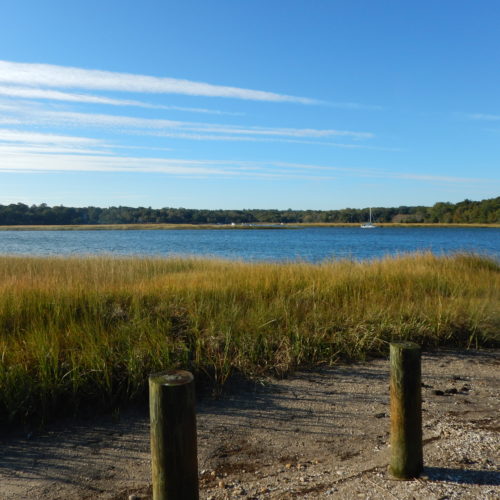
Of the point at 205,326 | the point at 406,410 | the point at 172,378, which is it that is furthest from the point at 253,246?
the point at 172,378

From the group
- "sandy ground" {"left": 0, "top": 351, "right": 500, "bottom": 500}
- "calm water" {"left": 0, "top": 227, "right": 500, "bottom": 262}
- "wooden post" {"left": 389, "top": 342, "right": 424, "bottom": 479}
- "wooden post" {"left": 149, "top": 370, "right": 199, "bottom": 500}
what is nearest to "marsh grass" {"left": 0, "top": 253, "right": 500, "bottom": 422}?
"sandy ground" {"left": 0, "top": 351, "right": 500, "bottom": 500}

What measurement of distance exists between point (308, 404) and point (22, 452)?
264 cm

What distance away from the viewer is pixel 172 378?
2.60 meters

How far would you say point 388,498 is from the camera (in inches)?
127

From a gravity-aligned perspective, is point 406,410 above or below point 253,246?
above

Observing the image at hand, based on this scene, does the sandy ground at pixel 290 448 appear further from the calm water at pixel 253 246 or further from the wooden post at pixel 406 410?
the calm water at pixel 253 246

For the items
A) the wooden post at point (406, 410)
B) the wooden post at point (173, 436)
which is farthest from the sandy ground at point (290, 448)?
the wooden post at point (173, 436)

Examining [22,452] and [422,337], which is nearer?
[22,452]

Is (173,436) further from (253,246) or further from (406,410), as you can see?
(253,246)

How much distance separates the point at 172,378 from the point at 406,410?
1.65 meters

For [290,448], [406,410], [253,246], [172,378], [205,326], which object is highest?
[172,378]

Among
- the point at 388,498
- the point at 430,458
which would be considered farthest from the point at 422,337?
the point at 388,498

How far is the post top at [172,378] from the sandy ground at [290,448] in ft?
4.18

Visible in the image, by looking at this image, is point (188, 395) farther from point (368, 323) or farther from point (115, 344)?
point (368, 323)
